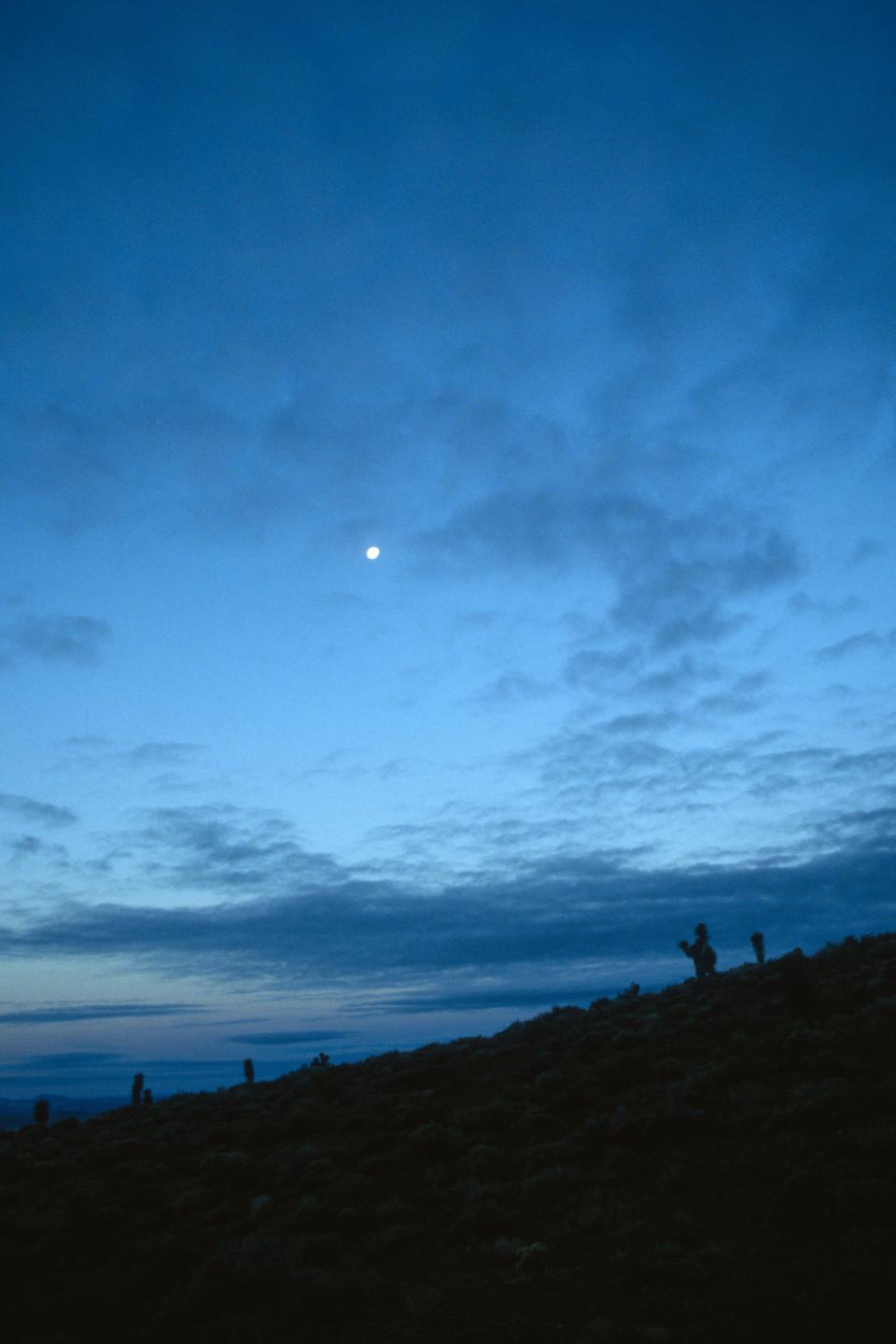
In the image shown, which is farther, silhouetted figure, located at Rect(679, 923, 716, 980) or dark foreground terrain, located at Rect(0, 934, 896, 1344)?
silhouetted figure, located at Rect(679, 923, 716, 980)

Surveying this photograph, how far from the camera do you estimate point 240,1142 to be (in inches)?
1023

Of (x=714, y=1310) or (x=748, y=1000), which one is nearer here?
(x=714, y=1310)

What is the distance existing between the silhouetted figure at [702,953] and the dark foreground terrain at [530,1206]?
551 inches

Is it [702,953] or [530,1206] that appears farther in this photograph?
[702,953]

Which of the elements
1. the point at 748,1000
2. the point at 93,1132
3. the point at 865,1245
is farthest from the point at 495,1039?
the point at 865,1245

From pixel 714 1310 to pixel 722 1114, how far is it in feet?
28.7

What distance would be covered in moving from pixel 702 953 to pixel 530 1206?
30393mm

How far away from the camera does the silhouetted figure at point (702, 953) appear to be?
140 feet

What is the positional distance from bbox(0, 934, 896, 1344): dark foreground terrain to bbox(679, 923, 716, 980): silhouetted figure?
45.9 ft

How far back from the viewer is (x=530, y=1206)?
15.9 m

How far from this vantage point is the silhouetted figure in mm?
42625

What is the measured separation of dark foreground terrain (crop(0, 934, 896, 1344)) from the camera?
1160cm

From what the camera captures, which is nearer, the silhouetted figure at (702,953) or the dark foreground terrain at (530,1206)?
the dark foreground terrain at (530,1206)

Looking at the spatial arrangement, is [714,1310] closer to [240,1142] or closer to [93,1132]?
[240,1142]
